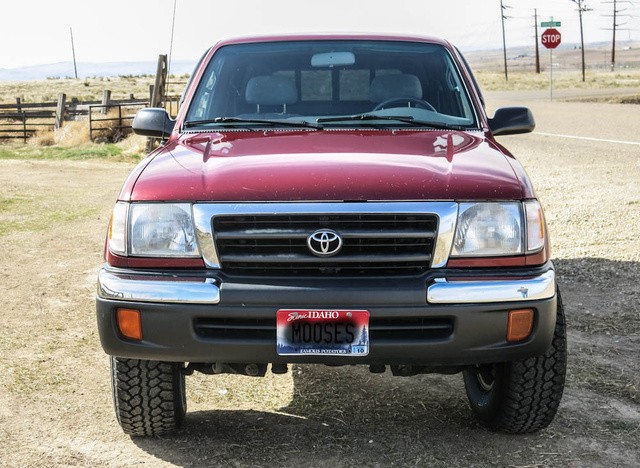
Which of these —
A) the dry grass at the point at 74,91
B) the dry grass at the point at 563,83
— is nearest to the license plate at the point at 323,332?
the dry grass at the point at 74,91

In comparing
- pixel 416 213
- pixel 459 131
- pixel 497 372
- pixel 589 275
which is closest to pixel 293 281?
pixel 416 213

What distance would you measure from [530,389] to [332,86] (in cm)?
198

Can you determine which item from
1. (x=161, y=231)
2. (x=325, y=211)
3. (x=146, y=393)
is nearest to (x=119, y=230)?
(x=161, y=231)

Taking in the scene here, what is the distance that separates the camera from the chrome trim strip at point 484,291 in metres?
3.40

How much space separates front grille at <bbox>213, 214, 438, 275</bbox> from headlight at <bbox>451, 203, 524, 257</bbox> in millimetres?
116

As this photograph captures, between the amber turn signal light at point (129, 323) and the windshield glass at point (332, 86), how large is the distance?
135 cm

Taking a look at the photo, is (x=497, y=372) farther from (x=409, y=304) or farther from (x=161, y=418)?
(x=161, y=418)

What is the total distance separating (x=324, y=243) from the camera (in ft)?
11.2

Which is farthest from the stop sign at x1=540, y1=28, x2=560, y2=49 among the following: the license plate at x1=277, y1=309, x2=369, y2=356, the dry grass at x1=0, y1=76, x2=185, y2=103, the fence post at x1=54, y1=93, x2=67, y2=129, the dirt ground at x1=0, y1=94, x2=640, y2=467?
the license plate at x1=277, y1=309, x2=369, y2=356

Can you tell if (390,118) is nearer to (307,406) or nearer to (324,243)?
(324,243)

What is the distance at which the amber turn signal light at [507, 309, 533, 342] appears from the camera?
3.47 m

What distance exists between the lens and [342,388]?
189 inches

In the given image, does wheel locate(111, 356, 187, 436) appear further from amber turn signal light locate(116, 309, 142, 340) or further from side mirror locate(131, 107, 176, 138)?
side mirror locate(131, 107, 176, 138)

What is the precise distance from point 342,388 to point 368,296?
154 cm
